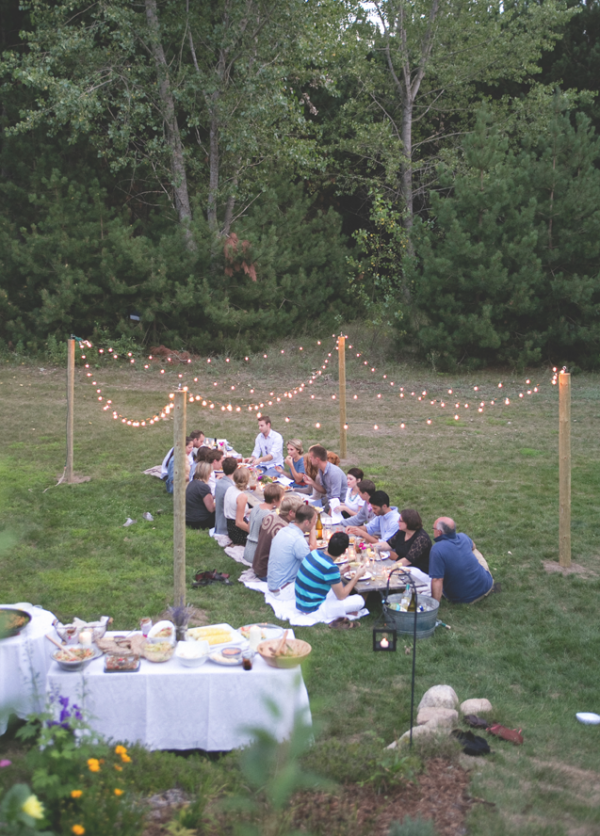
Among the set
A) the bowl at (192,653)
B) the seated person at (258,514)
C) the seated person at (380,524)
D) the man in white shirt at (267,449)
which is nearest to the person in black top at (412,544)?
the seated person at (380,524)

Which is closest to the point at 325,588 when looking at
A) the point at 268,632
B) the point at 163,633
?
the point at 268,632

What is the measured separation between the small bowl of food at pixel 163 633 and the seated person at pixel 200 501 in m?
3.99

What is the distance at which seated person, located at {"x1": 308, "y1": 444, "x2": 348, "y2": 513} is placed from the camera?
9.52m

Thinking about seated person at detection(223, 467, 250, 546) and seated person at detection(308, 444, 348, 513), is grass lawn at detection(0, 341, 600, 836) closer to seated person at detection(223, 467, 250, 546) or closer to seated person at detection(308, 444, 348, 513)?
seated person at detection(223, 467, 250, 546)

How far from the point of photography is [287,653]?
4793 millimetres

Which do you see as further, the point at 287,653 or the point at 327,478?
the point at 327,478

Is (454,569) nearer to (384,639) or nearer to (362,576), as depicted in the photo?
(362,576)

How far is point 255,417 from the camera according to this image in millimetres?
15633

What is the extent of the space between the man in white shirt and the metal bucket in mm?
4463

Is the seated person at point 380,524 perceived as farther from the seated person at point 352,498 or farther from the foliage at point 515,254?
the foliage at point 515,254

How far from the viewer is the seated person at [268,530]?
24.4 ft

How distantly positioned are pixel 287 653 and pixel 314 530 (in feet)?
10.2

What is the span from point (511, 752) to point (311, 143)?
19.6 meters

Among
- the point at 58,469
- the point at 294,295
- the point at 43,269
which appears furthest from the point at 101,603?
the point at 294,295
